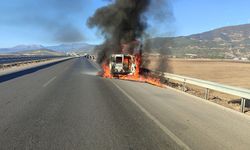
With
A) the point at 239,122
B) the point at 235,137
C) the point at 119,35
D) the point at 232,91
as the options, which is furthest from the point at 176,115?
A: the point at 119,35

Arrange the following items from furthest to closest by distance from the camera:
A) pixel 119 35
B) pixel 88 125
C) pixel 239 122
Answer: pixel 119 35
pixel 239 122
pixel 88 125

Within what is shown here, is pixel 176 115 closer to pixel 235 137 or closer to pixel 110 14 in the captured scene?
pixel 235 137

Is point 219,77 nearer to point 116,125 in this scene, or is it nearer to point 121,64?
point 121,64

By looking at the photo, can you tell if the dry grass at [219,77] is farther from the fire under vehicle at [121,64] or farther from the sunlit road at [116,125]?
the fire under vehicle at [121,64]

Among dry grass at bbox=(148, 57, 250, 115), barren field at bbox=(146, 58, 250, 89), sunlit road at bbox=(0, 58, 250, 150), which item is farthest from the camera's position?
barren field at bbox=(146, 58, 250, 89)

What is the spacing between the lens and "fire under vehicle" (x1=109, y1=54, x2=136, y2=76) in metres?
26.6

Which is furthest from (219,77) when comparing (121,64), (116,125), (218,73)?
(116,125)

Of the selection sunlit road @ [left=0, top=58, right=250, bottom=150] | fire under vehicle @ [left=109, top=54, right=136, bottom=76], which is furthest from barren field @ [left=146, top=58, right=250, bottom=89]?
sunlit road @ [left=0, top=58, right=250, bottom=150]

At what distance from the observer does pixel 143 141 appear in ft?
22.3

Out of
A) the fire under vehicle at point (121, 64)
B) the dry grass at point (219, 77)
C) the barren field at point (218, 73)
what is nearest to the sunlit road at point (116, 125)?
the dry grass at point (219, 77)

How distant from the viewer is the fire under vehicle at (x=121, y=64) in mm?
26556

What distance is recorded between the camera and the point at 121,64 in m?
26.6

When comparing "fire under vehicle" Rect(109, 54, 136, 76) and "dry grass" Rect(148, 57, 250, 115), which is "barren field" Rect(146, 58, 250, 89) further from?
"fire under vehicle" Rect(109, 54, 136, 76)

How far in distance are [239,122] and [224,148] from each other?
3.35 m
